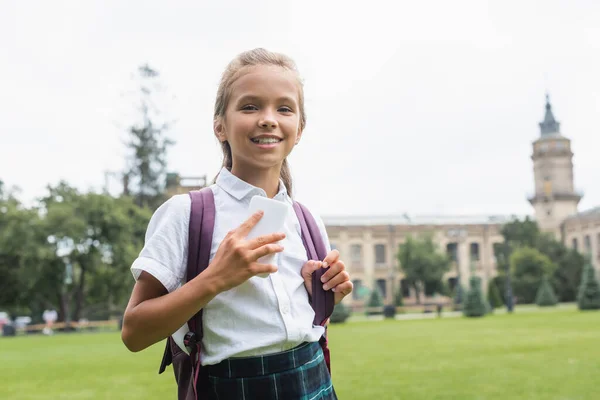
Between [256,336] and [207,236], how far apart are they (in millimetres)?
261

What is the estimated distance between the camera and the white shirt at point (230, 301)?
1424 millimetres

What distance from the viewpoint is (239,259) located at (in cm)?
131

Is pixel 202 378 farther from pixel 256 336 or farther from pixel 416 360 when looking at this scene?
pixel 416 360

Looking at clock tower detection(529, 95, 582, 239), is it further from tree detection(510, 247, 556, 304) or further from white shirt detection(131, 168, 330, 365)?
white shirt detection(131, 168, 330, 365)

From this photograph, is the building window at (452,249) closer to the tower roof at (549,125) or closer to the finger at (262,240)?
the tower roof at (549,125)

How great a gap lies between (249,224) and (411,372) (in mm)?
6994

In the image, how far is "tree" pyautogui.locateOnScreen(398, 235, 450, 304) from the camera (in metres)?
41.0

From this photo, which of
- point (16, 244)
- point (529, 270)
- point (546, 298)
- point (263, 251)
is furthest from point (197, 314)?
point (529, 270)

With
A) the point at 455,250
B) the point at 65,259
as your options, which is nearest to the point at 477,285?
the point at 65,259

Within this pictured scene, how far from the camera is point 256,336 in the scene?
1.46 metres

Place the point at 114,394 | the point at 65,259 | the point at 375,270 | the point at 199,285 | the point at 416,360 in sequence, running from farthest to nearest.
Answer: the point at 375,270 < the point at 65,259 < the point at 416,360 < the point at 114,394 < the point at 199,285

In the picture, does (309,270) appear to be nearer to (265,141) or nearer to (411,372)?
(265,141)

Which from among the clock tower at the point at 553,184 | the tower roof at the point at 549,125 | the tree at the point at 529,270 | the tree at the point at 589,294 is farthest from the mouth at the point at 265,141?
the tower roof at the point at 549,125

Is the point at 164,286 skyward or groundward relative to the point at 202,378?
skyward
